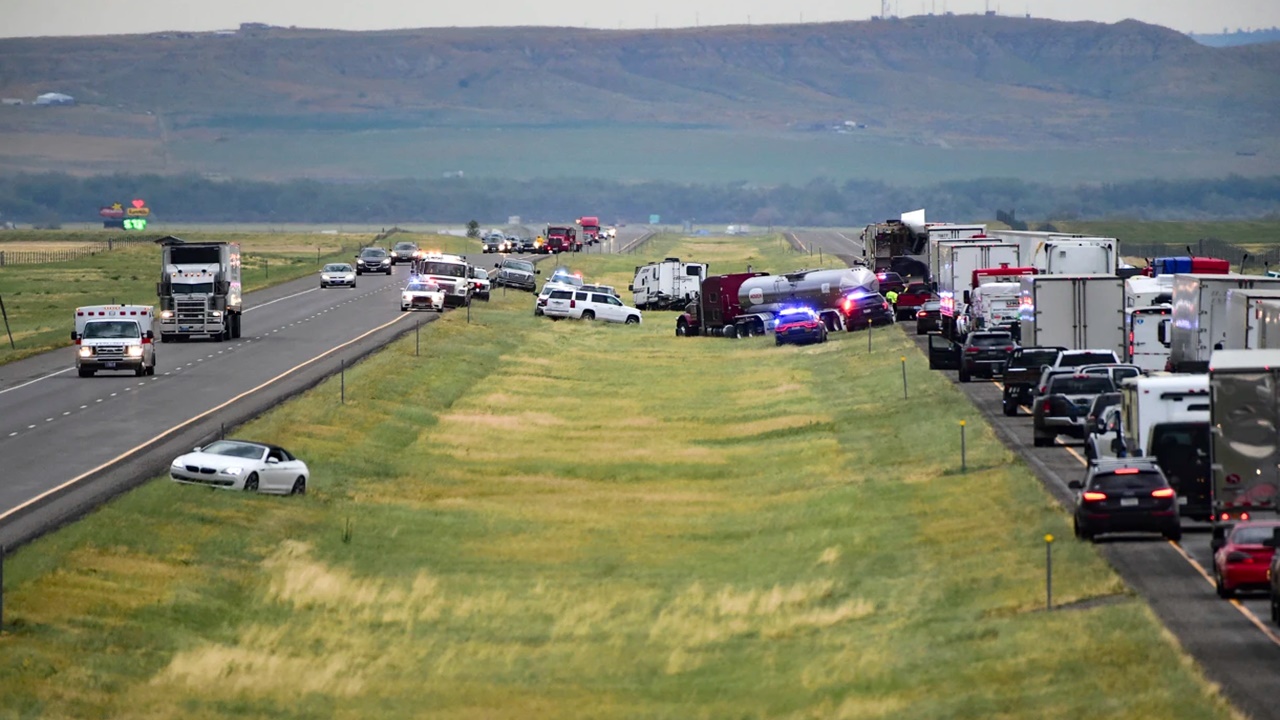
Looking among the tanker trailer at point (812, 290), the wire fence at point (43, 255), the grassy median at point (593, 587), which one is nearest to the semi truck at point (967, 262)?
the tanker trailer at point (812, 290)

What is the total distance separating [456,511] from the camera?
48.2 metres

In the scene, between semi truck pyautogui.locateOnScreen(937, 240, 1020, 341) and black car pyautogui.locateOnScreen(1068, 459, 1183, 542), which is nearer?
black car pyautogui.locateOnScreen(1068, 459, 1183, 542)

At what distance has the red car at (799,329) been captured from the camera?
91625 mm

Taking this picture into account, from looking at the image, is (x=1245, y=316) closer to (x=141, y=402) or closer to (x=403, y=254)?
(x=141, y=402)

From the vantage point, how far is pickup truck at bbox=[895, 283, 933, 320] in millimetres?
96688

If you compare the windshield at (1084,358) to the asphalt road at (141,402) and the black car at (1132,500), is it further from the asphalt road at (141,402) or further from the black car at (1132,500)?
the asphalt road at (141,402)

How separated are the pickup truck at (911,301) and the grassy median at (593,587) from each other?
32.9 metres

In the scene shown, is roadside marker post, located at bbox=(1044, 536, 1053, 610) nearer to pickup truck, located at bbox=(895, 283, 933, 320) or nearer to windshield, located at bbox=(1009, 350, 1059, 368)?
windshield, located at bbox=(1009, 350, 1059, 368)

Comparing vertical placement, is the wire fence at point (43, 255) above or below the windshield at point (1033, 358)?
above

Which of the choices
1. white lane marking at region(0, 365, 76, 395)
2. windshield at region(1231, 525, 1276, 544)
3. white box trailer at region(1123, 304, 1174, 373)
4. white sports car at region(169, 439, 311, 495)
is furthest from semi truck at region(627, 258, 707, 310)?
windshield at region(1231, 525, 1276, 544)

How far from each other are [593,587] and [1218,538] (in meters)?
11.1

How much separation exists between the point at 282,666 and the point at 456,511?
15.9 m

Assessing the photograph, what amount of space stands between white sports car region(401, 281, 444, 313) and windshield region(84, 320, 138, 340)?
115 feet

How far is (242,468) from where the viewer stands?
150ft
